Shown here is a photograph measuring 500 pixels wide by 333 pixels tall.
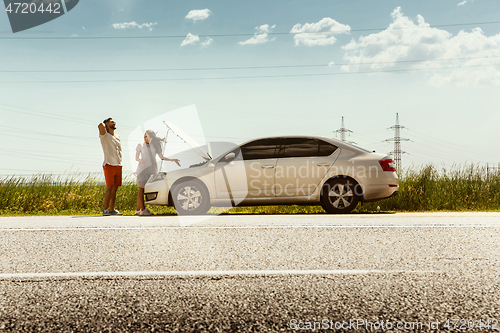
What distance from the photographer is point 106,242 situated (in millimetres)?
5855

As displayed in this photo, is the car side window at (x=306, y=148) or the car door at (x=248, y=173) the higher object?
the car side window at (x=306, y=148)

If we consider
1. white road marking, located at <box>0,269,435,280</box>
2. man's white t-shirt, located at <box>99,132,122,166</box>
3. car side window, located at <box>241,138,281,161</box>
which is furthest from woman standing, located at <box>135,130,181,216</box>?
white road marking, located at <box>0,269,435,280</box>

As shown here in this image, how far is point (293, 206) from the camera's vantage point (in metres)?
12.6

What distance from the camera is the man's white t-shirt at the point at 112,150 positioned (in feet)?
32.4

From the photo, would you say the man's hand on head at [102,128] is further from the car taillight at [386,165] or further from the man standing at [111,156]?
the car taillight at [386,165]

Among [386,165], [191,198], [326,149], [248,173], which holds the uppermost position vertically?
[326,149]

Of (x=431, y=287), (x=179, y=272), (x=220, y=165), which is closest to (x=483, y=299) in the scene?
(x=431, y=287)

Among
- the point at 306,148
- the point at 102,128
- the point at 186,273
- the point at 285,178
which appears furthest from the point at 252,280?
the point at 102,128

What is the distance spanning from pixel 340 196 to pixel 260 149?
2060 millimetres

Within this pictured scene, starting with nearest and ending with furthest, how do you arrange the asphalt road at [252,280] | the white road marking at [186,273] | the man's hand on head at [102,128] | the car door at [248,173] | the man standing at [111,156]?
the asphalt road at [252,280]
the white road marking at [186,273]
the man's hand on head at [102,128]
the car door at [248,173]
the man standing at [111,156]

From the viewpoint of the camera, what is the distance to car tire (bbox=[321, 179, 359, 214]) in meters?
9.65

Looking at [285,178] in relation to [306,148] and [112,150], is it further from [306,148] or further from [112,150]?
[112,150]

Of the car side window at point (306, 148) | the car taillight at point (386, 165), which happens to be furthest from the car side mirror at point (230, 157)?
the car taillight at point (386, 165)

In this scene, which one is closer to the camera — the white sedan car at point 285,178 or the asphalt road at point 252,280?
the asphalt road at point 252,280
